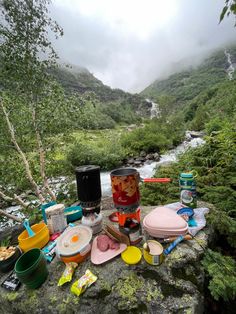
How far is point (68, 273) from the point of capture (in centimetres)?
123

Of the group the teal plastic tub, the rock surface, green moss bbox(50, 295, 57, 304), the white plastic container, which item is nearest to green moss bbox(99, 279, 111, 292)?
the rock surface

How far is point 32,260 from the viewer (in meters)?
1.29

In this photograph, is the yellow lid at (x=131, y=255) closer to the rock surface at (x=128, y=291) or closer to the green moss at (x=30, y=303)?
the rock surface at (x=128, y=291)

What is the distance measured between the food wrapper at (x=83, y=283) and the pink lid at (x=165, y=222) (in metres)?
0.55

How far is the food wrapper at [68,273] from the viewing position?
120cm

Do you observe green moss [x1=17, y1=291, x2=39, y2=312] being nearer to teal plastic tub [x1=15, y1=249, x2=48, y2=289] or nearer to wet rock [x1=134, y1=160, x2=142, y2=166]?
teal plastic tub [x1=15, y1=249, x2=48, y2=289]

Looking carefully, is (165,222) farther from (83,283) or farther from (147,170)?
(147,170)

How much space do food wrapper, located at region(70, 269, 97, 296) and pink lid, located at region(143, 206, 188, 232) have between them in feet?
1.80

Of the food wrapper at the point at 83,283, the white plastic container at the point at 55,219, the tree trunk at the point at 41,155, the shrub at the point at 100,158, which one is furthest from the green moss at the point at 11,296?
the shrub at the point at 100,158

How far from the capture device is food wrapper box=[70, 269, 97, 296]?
3.71ft

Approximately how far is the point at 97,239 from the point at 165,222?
1.96 feet

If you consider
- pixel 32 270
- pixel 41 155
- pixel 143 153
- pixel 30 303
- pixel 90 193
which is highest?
pixel 41 155

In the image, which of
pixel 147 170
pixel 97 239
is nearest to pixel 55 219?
pixel 97 239

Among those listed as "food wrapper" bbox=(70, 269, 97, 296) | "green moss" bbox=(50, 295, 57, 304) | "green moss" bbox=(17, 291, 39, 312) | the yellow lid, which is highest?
the yellow lid
